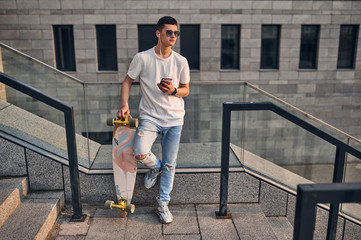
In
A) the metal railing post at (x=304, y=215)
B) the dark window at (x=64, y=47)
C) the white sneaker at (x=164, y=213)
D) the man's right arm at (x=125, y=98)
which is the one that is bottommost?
the white sneaker at (x=164, y=213)

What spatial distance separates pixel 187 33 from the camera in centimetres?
1109

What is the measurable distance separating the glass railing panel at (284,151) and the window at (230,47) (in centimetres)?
688

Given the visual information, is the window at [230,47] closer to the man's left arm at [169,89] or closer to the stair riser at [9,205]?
the man's left arm at [169,89]

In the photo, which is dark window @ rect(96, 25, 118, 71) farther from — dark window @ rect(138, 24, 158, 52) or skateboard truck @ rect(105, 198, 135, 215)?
skateboard truck @ rect(105, 198, 135, 215)

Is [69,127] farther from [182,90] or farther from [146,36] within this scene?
[146,36]

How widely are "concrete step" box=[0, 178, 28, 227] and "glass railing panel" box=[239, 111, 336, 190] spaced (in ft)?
9.04

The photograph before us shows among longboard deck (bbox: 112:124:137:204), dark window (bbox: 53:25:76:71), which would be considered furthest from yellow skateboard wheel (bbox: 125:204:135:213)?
dark window (bbox: 53:25:76:71)

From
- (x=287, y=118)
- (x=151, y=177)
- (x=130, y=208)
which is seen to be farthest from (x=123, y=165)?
(x=287, y=118)

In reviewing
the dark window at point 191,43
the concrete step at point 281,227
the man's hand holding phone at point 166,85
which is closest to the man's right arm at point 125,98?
the man's hand holding phone at point 166,85

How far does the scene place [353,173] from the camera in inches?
176

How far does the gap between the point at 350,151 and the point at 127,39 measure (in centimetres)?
832

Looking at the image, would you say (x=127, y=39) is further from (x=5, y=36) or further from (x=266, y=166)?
(x=266, y=166)

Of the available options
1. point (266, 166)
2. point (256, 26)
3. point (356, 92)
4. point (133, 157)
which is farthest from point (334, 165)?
point (356, 92)

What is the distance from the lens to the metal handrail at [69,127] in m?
3.44
